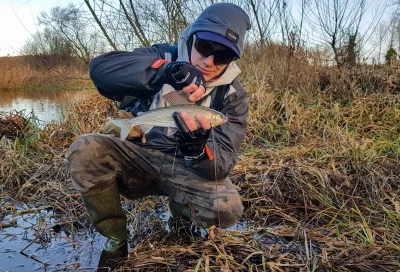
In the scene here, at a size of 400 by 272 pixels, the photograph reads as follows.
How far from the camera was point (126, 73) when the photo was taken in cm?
237

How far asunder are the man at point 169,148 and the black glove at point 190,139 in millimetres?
10

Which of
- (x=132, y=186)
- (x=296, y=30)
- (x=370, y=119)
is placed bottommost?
(x=132, y=186)

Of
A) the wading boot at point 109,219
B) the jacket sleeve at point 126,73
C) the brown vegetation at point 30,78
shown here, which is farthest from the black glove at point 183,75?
the brown vegetation at point 30,78

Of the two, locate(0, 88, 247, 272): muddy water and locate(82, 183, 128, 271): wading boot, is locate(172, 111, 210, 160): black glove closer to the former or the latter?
locate(82, 183, 128, 271): wading boot

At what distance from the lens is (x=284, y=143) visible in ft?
17.6

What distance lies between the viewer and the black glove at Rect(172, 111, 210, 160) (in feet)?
6.72

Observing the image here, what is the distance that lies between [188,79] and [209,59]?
44cm

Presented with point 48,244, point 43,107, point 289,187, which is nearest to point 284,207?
point 289,187

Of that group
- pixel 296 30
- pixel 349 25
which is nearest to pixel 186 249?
pixel 296 30

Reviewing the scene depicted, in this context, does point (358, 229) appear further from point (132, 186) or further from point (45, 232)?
point (45, 232)

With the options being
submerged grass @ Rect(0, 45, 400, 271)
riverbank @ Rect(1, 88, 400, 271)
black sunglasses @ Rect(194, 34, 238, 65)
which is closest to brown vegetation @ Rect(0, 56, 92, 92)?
submerged grass @ Rect(0, 45, 400, 271)

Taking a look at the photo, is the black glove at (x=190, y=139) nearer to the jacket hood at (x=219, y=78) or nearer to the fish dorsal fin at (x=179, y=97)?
the fish dorsal fin at (x=179, y=97)

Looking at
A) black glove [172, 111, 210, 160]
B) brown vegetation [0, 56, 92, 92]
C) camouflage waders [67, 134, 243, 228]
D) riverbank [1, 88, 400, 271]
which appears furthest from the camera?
brown vegetation [0, 56, 92, 92]

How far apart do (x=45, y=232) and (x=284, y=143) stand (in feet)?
12.1
